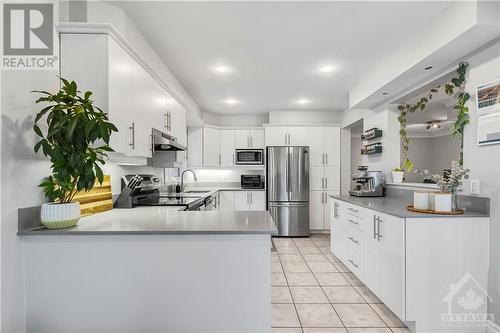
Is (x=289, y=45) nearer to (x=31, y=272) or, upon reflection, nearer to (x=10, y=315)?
(x=31, y=272)

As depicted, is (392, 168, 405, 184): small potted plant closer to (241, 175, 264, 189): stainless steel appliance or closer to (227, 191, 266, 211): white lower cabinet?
(227, 191, 266, 211): white lower cabinet

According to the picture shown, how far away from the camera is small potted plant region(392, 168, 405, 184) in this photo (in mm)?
3266

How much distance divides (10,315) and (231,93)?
363 centimetres

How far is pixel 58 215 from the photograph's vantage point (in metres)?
1.51

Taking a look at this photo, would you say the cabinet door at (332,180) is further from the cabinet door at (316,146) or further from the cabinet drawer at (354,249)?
the cabinet drawer at (354,249)

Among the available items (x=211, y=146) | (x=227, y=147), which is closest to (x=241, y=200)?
(x=227, y=147)

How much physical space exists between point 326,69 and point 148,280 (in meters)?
2.99

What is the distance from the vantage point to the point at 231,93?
4273mm

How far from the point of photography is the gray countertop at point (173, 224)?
148 centimetres

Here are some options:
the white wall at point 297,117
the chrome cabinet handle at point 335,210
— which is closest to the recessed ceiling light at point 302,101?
the white wall at point 297,117

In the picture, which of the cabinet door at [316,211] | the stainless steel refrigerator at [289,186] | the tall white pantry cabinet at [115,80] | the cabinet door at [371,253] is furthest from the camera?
the cabinet door at [316,211]

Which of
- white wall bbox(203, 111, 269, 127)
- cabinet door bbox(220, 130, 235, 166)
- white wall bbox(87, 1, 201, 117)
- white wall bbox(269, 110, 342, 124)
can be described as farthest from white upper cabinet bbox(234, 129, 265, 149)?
white wall bbox(87, 1, 201, 117)

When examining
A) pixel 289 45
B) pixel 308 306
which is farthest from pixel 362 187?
pixel 289 45

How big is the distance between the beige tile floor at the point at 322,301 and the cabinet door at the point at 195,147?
2.53 m
